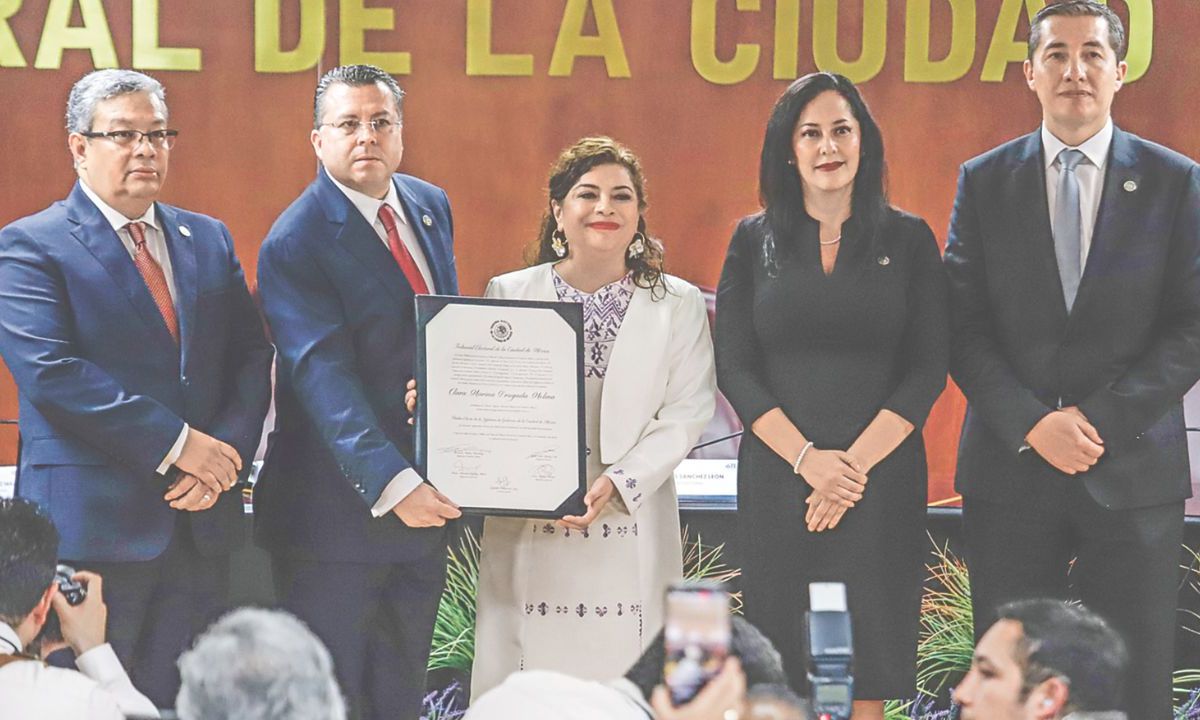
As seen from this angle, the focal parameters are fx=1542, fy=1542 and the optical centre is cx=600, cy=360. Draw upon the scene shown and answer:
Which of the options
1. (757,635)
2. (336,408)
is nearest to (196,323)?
(336,408)

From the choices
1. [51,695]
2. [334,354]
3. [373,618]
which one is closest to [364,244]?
[334,354]

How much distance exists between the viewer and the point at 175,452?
3.09m

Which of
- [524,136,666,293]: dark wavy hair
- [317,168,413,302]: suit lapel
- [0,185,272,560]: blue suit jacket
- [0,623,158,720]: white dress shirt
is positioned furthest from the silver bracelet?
[0,623,158,720]: white dress shirt

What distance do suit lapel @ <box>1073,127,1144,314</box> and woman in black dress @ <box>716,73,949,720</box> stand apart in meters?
0.30

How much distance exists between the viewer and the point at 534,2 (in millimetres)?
4641

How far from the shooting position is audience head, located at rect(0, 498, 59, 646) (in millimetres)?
2490

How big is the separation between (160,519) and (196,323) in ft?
1.34

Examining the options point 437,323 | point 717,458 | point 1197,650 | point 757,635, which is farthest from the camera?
point 717,458

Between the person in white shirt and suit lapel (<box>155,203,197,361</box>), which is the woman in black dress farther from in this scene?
the person in white shirt

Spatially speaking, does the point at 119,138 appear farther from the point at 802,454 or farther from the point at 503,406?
the point at 802,454

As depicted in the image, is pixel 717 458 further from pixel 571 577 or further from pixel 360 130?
pixel 360 130

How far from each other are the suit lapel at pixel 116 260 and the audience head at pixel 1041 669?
177 centimetres

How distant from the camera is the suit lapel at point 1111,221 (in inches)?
123

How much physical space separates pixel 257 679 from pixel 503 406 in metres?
1.18
